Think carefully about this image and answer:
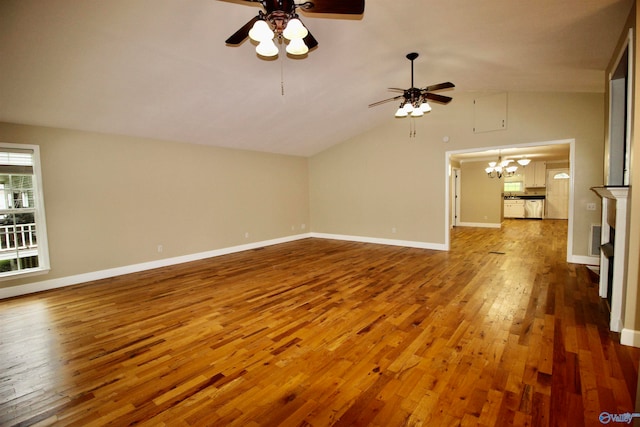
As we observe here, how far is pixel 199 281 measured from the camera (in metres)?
4.46

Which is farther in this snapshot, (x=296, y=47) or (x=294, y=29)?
(x=296, y=47)

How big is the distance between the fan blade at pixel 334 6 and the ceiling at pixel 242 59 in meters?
0.09

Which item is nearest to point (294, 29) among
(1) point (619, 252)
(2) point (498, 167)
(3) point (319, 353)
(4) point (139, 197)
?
(3) point (319, 353)

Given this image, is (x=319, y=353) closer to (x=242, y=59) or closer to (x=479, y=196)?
(x=242, y=59)

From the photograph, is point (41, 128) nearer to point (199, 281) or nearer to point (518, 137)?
point (199, 281)

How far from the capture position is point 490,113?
5652 mm

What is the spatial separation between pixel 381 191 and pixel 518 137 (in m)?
2.94

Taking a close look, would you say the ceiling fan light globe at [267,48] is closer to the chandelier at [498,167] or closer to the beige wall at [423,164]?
the beige wall at [423,164]

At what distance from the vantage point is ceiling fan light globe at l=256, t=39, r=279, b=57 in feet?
6.79

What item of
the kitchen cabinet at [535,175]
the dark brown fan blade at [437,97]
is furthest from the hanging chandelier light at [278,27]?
the kitchen cabinet at [535,175]

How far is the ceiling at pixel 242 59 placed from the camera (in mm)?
2523

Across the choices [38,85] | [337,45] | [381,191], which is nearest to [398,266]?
[381,191]

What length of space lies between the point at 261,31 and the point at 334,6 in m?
0.52
